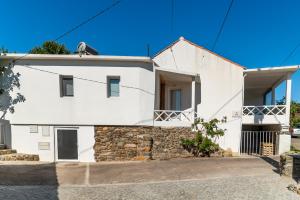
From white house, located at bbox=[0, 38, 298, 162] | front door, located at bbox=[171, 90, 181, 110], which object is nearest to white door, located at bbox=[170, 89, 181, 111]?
front door, located at bbox=[171, 90, 181, 110]

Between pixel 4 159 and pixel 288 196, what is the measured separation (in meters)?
11.4

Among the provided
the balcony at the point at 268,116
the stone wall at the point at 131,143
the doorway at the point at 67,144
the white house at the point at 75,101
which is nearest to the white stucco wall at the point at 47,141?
the white house at the point at 75,101

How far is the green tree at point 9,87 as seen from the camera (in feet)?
28.8

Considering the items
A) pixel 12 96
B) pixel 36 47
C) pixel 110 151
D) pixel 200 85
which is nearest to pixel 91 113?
pixel 110 151

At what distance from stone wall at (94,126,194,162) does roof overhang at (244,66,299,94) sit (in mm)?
7079

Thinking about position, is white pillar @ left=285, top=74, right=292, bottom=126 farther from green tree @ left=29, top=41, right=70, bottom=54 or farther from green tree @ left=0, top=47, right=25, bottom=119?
green tree @ left=29, top=41, right=70, bottom=54

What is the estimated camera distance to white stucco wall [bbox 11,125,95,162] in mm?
8898

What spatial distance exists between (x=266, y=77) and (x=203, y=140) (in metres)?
6.71

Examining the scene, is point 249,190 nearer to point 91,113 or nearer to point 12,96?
point 91,113

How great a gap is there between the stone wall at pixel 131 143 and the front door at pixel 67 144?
1175 millimetres

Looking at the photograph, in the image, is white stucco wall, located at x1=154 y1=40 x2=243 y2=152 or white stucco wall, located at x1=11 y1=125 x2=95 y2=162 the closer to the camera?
white stucco wall, located at x1=11 y1=125 x2=95 y2=162

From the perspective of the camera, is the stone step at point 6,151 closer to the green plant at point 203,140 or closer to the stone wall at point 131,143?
the stone wall at point 131,143

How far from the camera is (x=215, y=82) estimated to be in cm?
1143

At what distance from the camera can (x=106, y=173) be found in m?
6.85
